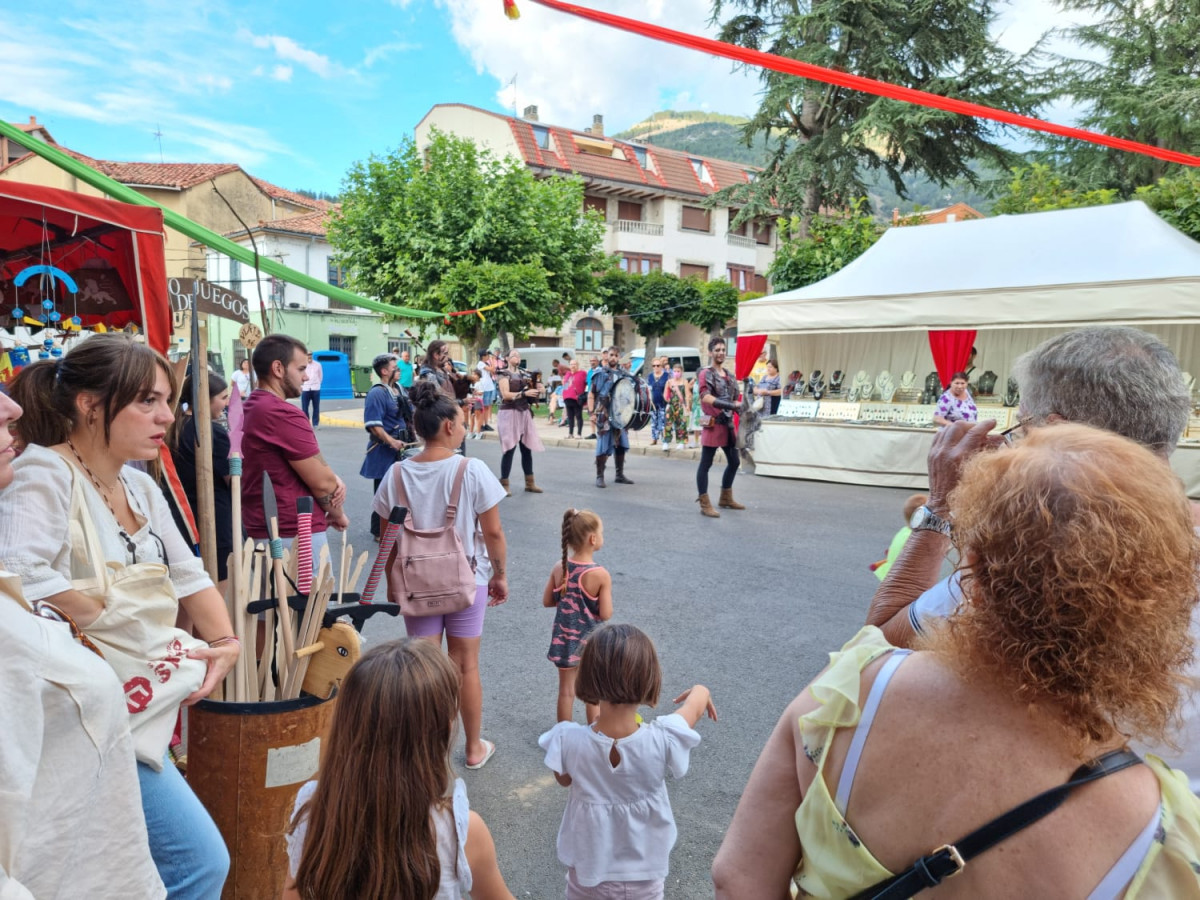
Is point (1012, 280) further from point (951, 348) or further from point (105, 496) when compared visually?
point (105, 496)

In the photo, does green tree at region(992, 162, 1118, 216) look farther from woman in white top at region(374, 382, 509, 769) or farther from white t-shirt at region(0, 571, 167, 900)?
white t-shirt at region(0, 571, 167, 900)

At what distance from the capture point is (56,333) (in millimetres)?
4301

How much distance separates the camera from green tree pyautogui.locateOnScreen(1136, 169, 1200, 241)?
1252 centimetres

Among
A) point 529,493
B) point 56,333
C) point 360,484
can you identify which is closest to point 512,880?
point 56,333

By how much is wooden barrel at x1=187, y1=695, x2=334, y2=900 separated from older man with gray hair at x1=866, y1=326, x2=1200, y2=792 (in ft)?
5.02

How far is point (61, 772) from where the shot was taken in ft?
4.05

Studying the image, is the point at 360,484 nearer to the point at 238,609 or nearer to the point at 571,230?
the point at 238,609

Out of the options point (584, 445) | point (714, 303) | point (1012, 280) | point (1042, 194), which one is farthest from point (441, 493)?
point (714, 303)

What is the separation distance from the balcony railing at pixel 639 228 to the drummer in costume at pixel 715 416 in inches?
1199

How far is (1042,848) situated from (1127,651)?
270 mm

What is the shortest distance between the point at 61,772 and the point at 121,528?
3.01 ft

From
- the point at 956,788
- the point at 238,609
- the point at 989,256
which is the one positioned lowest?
the point at 238,609

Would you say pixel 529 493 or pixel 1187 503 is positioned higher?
pixel 1187 503

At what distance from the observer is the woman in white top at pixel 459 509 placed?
3295 millimetres
